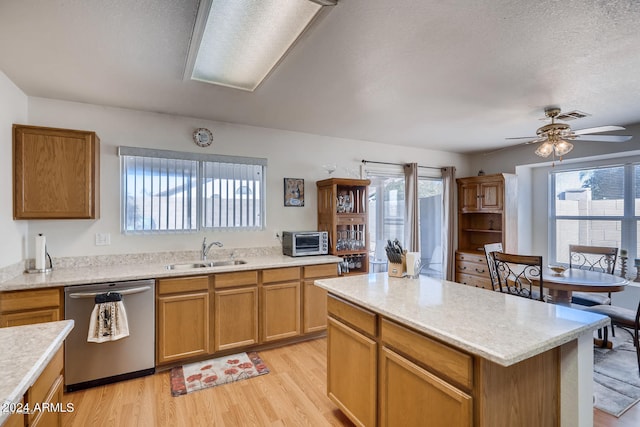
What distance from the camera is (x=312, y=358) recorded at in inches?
123

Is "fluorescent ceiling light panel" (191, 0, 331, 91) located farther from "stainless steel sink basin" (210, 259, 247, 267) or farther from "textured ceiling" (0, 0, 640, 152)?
→ "stainless steel sink basin" (210, 259, 247, 267)

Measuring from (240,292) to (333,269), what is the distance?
112 centimetres

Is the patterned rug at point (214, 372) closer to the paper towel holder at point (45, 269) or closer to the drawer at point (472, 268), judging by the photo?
the paper towel holder at point (45, 269)

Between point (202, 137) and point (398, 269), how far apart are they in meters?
2.61

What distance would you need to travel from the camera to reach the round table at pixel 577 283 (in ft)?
9.28

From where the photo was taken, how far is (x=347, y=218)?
4.08 meters

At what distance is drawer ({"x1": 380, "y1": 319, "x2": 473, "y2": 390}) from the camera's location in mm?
1262

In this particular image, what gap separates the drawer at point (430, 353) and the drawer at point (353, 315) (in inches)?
3.6

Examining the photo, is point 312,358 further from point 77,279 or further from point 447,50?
point 447,50

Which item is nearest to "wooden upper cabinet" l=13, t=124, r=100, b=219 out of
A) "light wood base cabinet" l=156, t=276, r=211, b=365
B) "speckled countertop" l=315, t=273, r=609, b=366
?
"light wood base cabinet" l=156, t=276, r=211, b=365

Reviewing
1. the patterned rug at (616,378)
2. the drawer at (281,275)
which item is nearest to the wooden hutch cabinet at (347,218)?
the drawer at (281,275)

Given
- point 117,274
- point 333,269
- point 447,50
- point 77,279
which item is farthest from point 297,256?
point 447,50

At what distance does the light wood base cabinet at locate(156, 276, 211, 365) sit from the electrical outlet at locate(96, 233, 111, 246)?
85 cm

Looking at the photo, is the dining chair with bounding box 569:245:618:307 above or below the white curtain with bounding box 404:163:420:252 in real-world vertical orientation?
below
